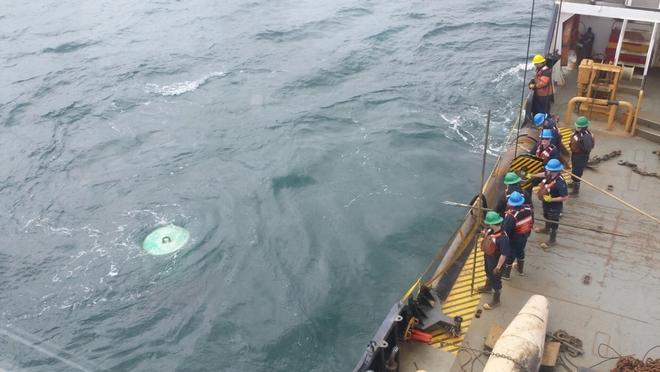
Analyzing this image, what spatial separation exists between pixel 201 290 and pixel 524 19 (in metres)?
23.0

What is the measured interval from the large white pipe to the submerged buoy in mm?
7678

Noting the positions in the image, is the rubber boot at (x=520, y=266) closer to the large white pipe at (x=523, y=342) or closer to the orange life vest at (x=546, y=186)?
the large white pipe at (x=523, y=342)

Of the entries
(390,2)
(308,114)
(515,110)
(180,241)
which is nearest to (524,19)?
(390,2)

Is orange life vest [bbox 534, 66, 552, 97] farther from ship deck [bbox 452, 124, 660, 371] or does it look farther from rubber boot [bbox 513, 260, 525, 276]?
rubber boot [bbox 513, 260, 525, 276]

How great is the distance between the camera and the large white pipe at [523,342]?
19.5 ft

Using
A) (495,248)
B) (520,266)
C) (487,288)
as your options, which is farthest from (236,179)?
(495,248)

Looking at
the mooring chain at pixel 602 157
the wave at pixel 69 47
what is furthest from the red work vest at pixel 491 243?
the wave at pixel 69 47

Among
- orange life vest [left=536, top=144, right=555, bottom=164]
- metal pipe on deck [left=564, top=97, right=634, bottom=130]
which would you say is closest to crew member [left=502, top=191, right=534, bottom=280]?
orange life vest [left=536, top=144, right=555, bottom=164]

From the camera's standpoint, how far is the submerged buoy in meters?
11.7

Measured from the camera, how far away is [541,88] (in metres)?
10.8

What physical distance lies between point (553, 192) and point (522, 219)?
3.79ft

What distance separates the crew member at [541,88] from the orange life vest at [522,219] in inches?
174

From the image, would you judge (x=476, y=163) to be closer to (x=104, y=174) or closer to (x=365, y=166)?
(x=365, y=166)

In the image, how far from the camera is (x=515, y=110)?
16.7 meters
